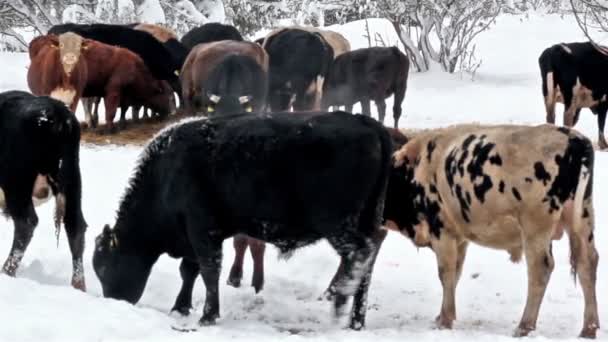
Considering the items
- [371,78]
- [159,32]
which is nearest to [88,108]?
[159,32]

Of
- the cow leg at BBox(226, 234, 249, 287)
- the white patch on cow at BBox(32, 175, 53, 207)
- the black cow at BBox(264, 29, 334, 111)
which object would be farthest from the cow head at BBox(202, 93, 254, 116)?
the white patch on cow at BBox(32, 175, 53, 207)

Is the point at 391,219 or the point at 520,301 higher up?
the point at 391,219

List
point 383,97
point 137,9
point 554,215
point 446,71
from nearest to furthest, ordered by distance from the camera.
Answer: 1. point 554,215
2. point 383,97
3. point 446,71
4. point 137,9

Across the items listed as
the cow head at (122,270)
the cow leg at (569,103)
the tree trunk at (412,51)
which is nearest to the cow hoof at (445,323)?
the cow head at (122,270)

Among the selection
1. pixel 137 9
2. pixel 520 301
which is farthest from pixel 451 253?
pixel 137 9

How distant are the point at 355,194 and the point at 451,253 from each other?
0.94m

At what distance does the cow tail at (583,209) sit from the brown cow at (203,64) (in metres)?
9.09

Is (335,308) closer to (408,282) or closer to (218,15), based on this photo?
(408,282)

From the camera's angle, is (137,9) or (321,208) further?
(137,9)

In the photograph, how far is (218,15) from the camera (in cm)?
3281

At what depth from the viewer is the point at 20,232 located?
8344mm

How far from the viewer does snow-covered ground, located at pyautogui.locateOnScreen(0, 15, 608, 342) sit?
643 cm

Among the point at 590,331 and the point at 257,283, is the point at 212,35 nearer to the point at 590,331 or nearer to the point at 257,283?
the point at 257,283

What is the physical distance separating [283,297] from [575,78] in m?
9.35
